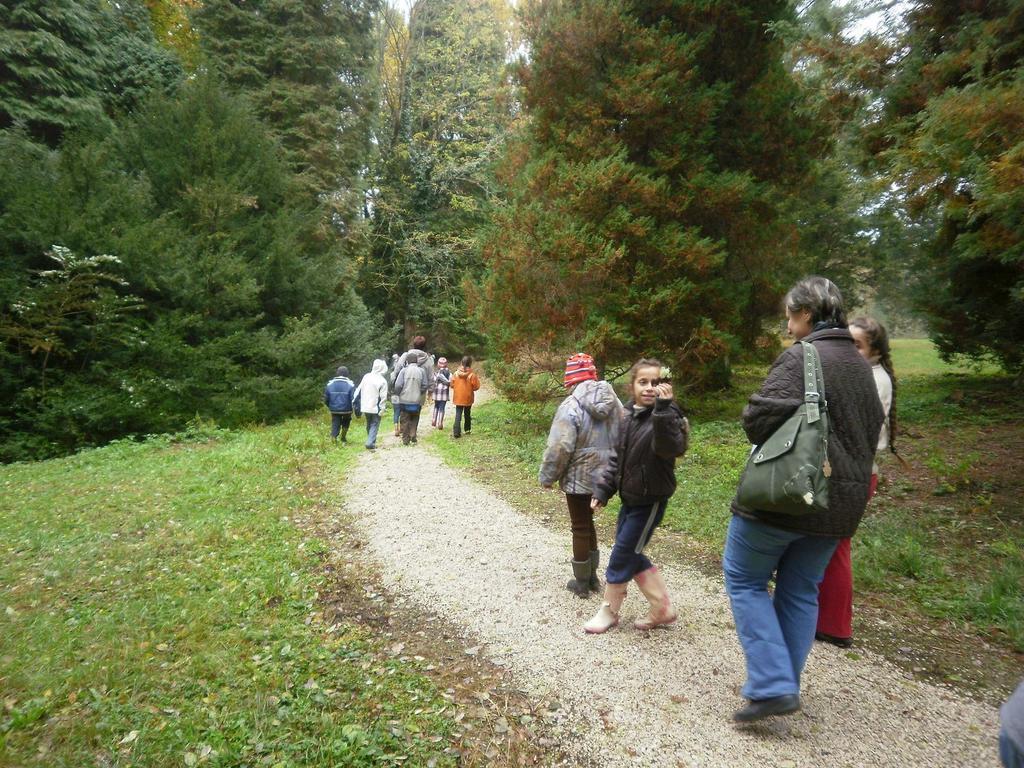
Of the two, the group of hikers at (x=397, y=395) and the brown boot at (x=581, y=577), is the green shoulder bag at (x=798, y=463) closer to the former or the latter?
the brown boot at (x=581, y=577)

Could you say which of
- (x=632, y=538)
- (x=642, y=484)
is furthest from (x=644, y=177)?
(x=632, y=538)

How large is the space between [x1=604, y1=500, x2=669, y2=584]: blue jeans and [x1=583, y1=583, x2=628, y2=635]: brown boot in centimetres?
9

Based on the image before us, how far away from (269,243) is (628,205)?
37.5 ft

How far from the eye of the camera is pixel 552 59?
1105 cm

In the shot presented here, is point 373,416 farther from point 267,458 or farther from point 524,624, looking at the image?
point 524,624

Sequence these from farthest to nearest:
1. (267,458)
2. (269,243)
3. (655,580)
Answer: (269,243), (267,458), (655,580)

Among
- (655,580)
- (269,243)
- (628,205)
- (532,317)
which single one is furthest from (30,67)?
(655,580)

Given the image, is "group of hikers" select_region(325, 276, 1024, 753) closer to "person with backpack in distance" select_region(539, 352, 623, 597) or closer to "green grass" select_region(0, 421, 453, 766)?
"person with backpack in distance" select_region(539, 352, 623, 597)

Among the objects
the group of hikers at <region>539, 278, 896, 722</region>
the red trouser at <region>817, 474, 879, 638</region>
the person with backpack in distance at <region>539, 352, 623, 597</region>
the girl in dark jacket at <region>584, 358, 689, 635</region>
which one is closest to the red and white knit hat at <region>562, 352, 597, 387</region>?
the person with backpack in distance at <region>539, 352, 623, 597</region>

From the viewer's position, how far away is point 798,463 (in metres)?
2.42

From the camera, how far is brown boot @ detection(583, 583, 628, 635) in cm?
384

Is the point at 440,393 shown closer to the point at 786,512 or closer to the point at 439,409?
the point at 439,409

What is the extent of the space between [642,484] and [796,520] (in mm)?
1115

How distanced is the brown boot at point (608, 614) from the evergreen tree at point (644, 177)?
6.76m
